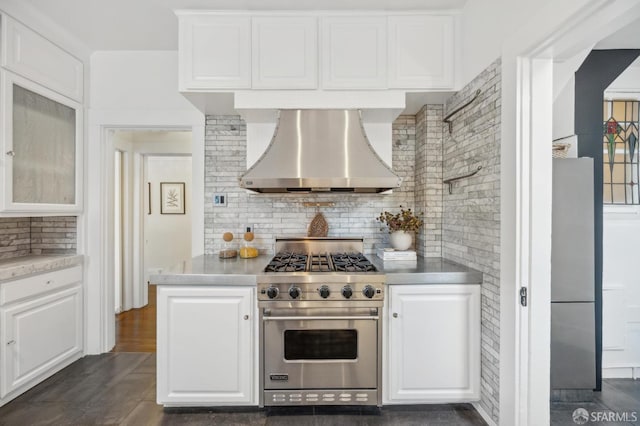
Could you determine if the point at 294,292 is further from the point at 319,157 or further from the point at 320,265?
the point at 319,157

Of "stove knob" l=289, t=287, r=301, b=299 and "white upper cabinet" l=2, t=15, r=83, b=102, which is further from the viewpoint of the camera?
"white upper cabinet" l=2, t=15, r=83, b=102

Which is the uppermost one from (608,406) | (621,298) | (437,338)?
(621,298)

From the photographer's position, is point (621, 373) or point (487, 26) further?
point (621, 373)

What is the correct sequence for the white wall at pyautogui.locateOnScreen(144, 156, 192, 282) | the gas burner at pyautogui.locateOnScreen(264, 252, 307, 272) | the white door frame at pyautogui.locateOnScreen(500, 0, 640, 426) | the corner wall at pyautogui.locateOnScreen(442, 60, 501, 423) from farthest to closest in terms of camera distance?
the white wall at pyautogui.locateOnScreen(144, 156, 192, 282) < the gas burner at pyautogui.locateOnScreen(264, 252, 307, 272) < the corner wall at pyautogui.locateOnScreen(442, 60, 501, 423) < the white door frame at pyautogui.locateOnScreen(500, 0, 640, 426)

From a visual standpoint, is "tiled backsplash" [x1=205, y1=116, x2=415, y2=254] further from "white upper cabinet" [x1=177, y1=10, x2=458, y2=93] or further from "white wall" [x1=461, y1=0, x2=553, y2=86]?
"white wall" [x1=461, y1=0, x2=553, y2=86]

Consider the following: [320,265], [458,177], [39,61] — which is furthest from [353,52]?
[39,61]

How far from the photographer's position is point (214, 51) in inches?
93.4

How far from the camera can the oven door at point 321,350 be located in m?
2.10

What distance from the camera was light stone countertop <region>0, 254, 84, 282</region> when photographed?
2254 millimetres

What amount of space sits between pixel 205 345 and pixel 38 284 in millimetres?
1443

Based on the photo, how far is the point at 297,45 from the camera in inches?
93.7

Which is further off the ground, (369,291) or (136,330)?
(369,291)

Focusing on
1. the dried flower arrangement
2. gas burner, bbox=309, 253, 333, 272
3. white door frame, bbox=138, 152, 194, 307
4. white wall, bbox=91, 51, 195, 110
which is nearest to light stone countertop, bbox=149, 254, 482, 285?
gas burner, bbox=309, 253, 333, 272

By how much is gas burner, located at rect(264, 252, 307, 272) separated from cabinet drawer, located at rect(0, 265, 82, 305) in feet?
5.68
